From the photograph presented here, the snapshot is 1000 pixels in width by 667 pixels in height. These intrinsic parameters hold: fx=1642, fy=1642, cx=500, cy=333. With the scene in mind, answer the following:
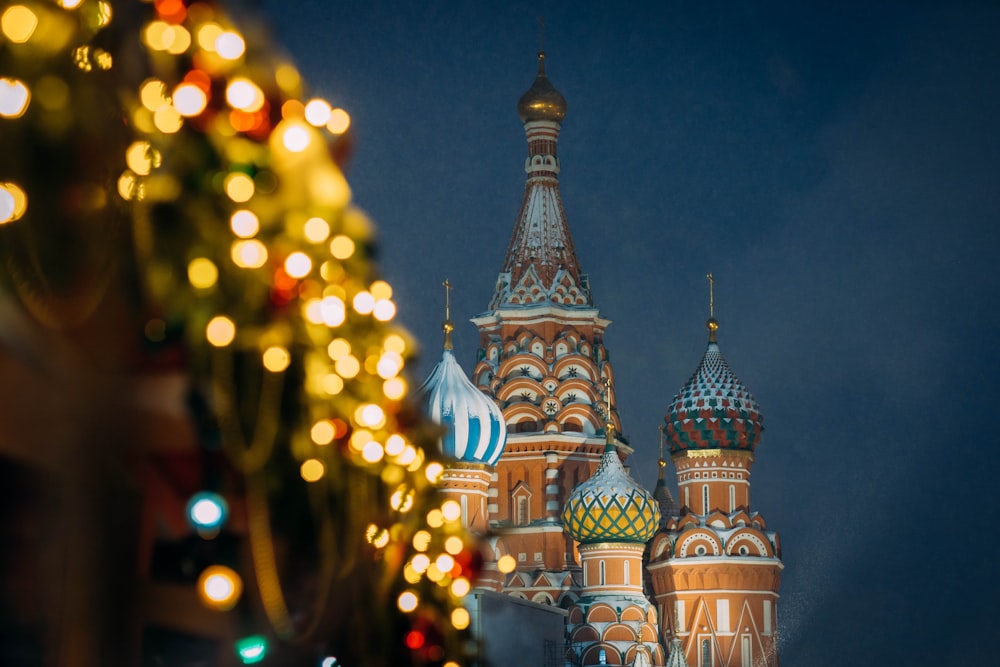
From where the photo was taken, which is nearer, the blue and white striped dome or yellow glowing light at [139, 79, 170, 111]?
yellow glowing light at [139, 79, 170, 111]

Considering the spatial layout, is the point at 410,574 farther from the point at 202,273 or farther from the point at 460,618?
the point at 202,273

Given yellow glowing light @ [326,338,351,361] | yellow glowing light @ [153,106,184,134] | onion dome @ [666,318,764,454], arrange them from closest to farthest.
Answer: yellow glowing light @ [153,106,184,134]
yellow glowing light @ [326,338,351,361]
onion dome @ [666,318,764,454]

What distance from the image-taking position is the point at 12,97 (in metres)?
2.46

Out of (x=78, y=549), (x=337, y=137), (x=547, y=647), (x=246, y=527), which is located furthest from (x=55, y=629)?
(x=547, y=647)

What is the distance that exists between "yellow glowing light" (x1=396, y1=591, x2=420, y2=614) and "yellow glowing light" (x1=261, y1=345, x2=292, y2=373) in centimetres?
106

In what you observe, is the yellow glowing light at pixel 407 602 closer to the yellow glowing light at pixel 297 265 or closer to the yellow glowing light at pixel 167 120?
the yellow glowing light at pixel 297 265

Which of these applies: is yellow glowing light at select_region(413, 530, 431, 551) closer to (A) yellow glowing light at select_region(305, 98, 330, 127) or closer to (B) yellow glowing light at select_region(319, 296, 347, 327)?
(B) yellow glowing light at select_region(319, 296, 347, 327)

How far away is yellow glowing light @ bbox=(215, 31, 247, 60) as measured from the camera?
9.49 ft

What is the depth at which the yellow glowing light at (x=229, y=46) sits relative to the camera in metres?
2.89

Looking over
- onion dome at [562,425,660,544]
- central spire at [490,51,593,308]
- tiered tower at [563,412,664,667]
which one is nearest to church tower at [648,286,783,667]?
tiered tower at [563,412,664,667]

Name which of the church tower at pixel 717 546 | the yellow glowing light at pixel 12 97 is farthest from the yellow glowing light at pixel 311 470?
the church tower at pixel 717 546

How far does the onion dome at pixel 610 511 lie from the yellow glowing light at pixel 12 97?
18.6 meters

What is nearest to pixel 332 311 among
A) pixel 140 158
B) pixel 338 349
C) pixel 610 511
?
pixel 338 349

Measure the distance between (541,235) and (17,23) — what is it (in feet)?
70.3
